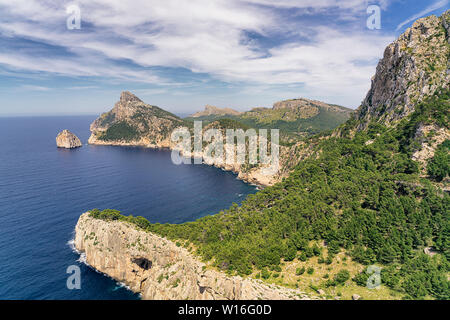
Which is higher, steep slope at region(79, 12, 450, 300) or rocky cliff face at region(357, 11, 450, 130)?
rocky cliff face at region(357, 11, 450, 130)

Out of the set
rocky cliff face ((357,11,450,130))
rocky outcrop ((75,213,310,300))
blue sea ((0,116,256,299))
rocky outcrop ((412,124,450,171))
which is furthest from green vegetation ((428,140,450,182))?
blue sea ((0,116,256,299))

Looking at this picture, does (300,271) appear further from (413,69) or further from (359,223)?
(413,69)

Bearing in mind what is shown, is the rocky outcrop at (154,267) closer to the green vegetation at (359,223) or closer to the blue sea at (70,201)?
the green vegetation at (359,223)

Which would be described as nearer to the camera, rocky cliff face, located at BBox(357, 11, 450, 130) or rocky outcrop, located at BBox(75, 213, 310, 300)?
rocky outcrop, located at BBox(75, 213, 310, 300)

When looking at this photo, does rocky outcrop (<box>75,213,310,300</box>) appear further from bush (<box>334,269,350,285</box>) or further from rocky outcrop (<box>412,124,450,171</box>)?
rocky outcrop (<box>412,124,450,171</box>)
